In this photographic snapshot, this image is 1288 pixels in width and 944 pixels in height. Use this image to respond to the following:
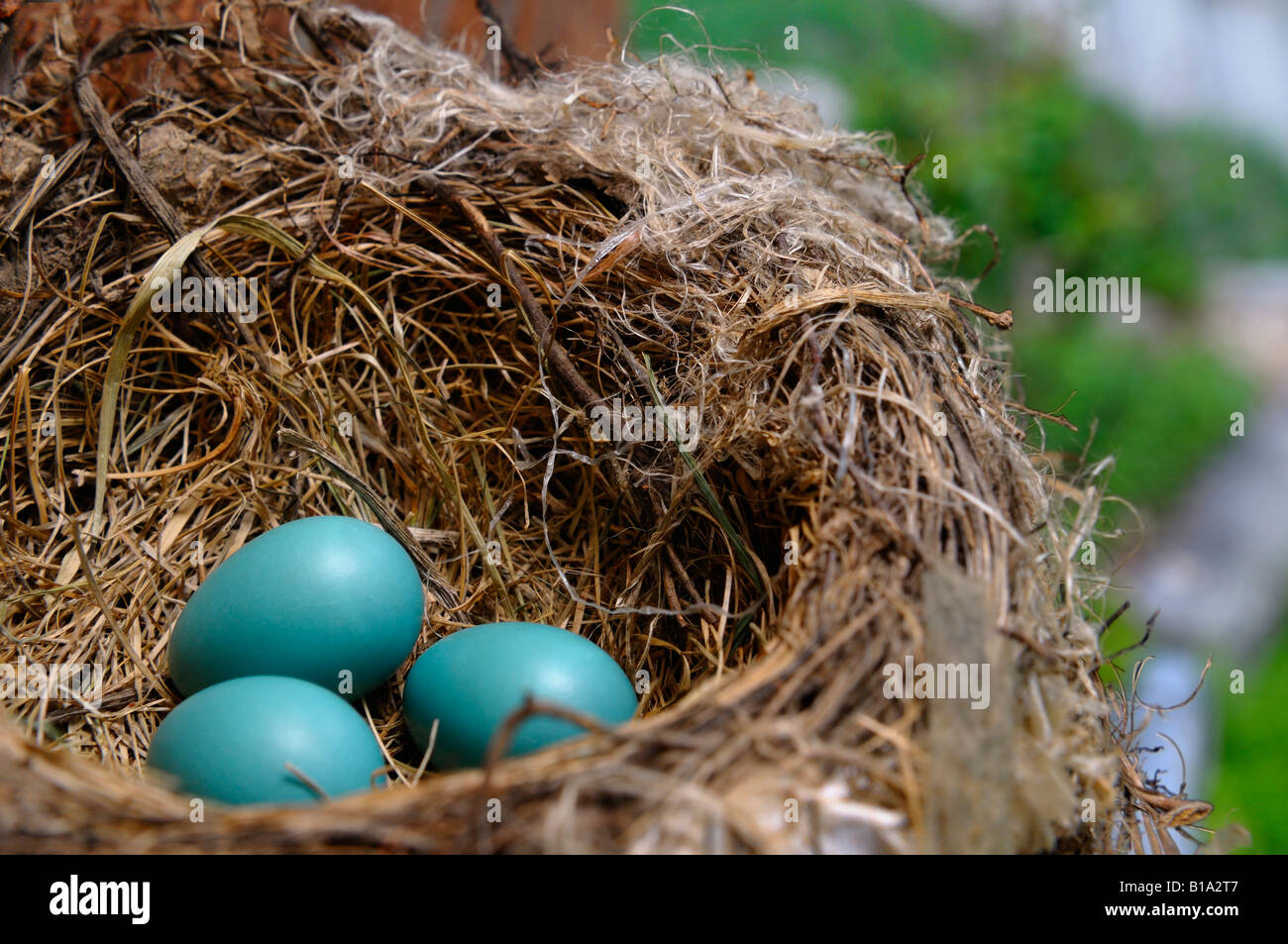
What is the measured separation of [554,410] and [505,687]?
434 millimetres

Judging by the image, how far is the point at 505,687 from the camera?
1288mm

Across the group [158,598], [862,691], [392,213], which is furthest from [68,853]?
[392,213]

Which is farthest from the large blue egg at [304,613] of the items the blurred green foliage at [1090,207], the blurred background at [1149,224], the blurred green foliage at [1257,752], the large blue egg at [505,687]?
the blurred green foliage at [1257,752]

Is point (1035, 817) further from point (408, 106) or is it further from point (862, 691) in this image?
point (408, 106)

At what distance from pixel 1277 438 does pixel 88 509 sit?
396cm

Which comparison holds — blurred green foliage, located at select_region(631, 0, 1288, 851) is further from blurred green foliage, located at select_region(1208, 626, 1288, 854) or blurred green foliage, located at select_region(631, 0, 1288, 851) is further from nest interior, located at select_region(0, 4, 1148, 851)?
nest interior, located at select_region(0, 4, 1148, 851)

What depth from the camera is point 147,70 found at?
1.80m

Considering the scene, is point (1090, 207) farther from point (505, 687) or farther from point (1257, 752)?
point (505, 687)

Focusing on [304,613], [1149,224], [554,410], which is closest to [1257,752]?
[1149,224]

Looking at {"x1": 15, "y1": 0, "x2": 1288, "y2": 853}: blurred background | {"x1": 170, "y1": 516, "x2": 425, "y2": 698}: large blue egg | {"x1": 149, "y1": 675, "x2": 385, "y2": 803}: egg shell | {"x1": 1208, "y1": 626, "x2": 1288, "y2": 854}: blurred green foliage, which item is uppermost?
{"x1": 15, "y1": 0, "x2": 1288, "y2": 853}: blurred background

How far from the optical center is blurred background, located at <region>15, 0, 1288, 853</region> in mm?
2988

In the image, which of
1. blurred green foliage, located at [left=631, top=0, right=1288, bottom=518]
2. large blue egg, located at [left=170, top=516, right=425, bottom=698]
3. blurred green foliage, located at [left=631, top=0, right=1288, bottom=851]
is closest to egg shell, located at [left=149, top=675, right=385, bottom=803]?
large blue egg, located at [left=170, top=516, right=425, bottom=698]

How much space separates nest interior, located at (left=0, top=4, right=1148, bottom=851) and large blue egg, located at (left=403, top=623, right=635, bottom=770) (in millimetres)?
101

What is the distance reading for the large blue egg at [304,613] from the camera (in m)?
1.32
